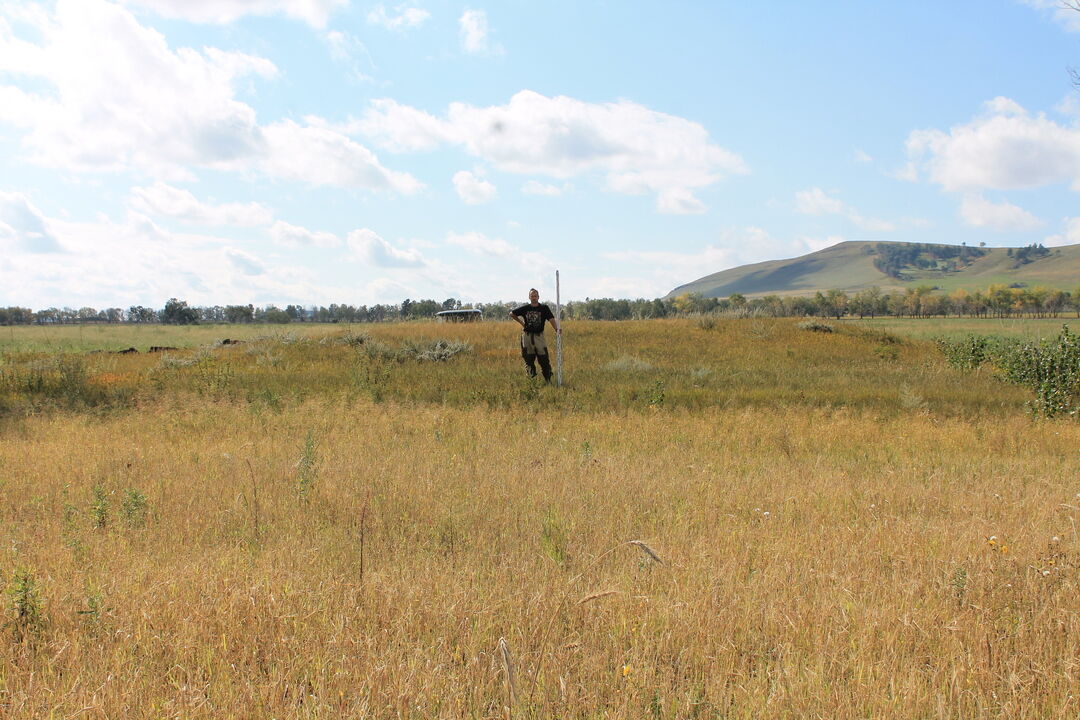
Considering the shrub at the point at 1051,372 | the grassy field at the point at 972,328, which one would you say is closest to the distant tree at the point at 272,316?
the grassy field at the point at 972,328

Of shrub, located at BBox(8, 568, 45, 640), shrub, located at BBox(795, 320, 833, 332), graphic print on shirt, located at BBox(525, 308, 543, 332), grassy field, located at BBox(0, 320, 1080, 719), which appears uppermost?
graphic print on shirt, located at BBox(525, 308, 543, 332)

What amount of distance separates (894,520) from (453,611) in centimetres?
413

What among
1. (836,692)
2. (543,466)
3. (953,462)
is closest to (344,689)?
(836,692)

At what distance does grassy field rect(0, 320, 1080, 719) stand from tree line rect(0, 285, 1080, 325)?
2621cm

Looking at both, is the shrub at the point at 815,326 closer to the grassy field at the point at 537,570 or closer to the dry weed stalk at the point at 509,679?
the grassy field at the point at 537,570

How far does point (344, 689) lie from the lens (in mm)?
3174

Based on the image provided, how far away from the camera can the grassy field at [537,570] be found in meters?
3.19

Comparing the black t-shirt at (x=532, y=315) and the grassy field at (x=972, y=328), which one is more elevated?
the black t-shirt at (x=532, y=315)

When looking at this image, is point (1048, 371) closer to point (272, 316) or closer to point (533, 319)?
point (533, 319)

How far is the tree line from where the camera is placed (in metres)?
51.7

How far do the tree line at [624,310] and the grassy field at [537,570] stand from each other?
2621cm

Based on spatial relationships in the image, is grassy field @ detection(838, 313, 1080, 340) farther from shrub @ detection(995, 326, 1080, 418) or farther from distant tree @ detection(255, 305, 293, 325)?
distant tree @ detection(255, 305, 293, 325)

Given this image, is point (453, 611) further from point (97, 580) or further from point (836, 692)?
point (97, 580)

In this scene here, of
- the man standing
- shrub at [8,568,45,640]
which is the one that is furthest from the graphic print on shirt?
shrub at [8,568,45,640]
